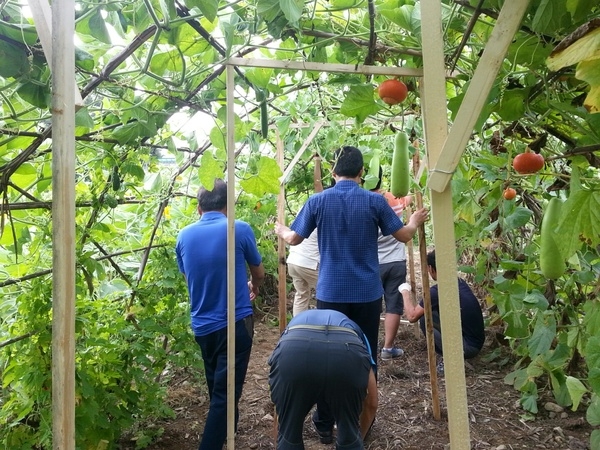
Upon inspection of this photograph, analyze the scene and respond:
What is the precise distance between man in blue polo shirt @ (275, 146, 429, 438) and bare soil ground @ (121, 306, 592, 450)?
55 centimetres

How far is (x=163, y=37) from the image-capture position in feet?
5.05

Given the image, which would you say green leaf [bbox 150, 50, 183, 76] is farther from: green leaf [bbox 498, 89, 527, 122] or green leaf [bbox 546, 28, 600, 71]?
green leaf [bbox 546, 28, 600, 71]

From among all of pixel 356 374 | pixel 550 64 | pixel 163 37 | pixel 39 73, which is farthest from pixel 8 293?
pixel 550 64

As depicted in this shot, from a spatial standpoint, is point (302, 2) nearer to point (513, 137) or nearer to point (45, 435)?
point (513, 137)

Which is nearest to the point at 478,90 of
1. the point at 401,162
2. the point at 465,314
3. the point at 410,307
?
the point at 401,162

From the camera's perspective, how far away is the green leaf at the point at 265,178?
192 centimetres

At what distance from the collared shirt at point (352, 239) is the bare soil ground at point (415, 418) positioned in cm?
79

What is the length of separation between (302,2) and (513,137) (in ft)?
3.54

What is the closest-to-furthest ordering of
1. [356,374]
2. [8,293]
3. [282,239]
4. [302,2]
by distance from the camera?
1. [302,2]
2. [356,374]
3. [8,293]
4. [282,239]

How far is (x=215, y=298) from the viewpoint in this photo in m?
2.35

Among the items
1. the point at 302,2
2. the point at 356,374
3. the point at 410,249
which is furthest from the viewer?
the point at 410,249

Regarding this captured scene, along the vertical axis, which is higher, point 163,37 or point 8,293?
point 163,37

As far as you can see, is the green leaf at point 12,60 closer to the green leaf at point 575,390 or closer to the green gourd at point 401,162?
the green gourd at point 401,162

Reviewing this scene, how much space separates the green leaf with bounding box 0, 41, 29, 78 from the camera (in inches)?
48.1
